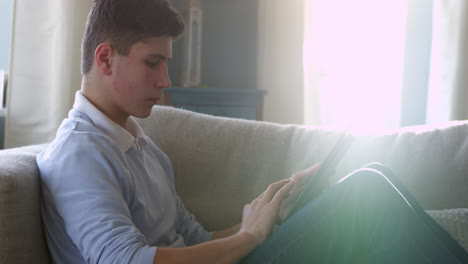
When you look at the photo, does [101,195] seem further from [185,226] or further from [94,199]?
[185,226]

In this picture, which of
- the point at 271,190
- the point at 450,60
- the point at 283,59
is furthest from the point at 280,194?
the point at 450,60

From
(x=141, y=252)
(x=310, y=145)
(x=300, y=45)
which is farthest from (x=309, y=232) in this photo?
(x=300, y=45)

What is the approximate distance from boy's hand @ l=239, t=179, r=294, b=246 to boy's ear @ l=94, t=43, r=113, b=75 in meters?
0.40

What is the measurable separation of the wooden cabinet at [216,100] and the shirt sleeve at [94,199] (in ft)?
3.86

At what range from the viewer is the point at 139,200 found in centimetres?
Result: 100

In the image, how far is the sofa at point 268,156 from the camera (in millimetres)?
1341

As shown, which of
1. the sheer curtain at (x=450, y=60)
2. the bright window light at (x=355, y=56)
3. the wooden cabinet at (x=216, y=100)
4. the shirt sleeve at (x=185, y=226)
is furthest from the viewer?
the bright window light at (x=355, y=56)

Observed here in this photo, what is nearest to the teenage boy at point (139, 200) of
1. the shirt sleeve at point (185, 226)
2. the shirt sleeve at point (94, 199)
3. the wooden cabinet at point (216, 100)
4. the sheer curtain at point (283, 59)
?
the shirt sleeve at point (94, 199)

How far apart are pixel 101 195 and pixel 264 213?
324 millimetres

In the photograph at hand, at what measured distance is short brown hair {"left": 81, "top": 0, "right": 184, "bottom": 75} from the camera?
99cm

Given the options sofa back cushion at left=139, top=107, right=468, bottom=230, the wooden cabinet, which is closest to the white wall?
the wooden cabinet

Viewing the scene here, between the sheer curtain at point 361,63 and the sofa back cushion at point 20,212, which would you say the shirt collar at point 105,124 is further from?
the sheer curtain at point 361,63

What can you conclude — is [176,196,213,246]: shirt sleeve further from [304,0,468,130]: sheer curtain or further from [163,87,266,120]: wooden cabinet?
[304,0,468,130]: sheer curtain

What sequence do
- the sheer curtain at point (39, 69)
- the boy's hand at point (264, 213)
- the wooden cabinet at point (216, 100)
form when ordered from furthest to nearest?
the wooden cabinet at point (216, 100), the sheer curtain at point (39, 69), the boy's hand at point (264, 213)
